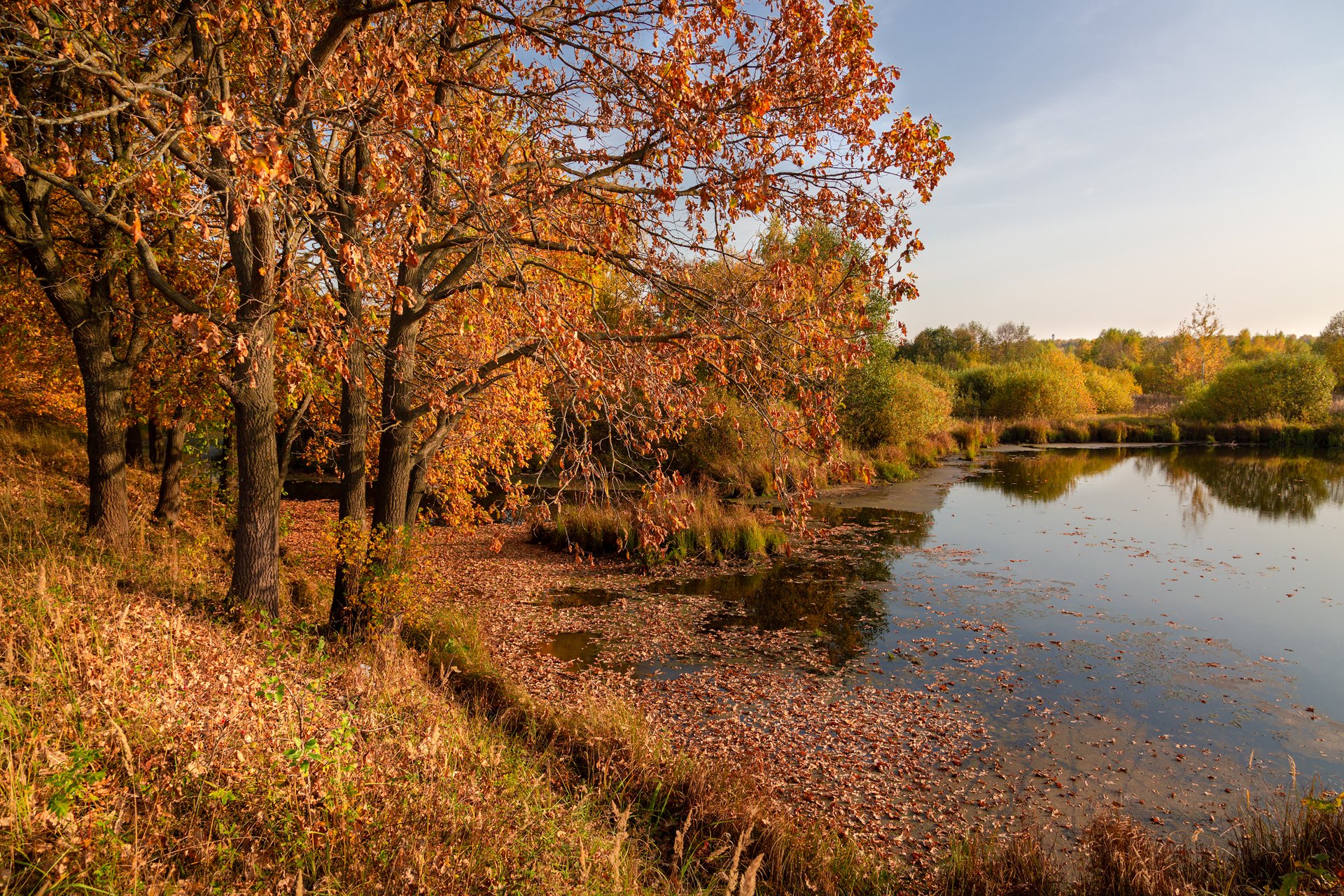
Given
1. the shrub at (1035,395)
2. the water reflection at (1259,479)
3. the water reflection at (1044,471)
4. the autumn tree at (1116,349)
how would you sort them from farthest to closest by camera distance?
the autumn tree at (1116,349)
the shrub at (1035,395)
the water reflection at (1044,471)
the water reflection at (1259,479)

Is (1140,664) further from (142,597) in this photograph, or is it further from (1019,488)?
(1019,488)

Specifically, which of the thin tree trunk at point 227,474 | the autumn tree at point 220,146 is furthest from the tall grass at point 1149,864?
the thin tree trunk at point 227,474

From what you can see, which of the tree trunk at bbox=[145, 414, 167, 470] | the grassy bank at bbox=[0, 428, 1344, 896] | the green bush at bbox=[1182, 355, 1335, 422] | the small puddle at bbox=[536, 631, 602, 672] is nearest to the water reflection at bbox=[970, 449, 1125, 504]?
the green bush at bbox=[1182, 355, 1335, 422]

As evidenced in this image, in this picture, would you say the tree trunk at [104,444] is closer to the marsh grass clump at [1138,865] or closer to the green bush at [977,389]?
the marsh grass clump at [1138,865]

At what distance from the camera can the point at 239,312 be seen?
6.66 meters

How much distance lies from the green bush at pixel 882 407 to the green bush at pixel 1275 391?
81.2 feet

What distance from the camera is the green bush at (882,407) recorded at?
97.1 feet

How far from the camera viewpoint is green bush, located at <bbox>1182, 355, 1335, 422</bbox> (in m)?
39.5

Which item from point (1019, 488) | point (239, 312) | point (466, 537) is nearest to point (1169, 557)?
point (1019, 488)

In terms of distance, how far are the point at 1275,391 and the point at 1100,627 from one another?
138ft

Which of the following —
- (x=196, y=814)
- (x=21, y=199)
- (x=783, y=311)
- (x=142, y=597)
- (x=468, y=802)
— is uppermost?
(x=21, y=199)

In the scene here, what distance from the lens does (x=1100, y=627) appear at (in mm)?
10383

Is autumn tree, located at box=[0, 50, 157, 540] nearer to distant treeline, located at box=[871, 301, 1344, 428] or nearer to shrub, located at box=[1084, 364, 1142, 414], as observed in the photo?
distant treeline, located at box=[871, 301, 1344, 428]

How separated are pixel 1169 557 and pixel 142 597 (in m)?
17.4
